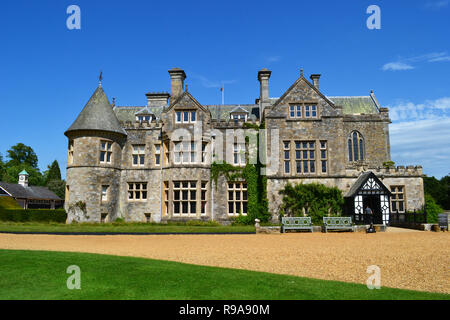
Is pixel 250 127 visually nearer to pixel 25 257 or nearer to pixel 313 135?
pixel 313 135

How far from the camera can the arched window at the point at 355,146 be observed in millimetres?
31453

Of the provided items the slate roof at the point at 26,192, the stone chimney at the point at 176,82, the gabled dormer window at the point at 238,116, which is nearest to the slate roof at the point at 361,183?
the gabled dormer window at the point at 238,116

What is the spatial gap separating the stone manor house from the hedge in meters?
0.79

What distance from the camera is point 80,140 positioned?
26719mm

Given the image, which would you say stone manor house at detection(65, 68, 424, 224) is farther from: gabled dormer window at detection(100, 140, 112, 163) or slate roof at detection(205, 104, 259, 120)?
slate roof at detection(205, 104, 259, 120)

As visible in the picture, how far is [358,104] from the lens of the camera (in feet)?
111

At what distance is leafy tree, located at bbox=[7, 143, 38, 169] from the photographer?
253 ft

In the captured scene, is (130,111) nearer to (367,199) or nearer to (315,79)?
(315,79)

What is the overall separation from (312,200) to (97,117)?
19.0 meters

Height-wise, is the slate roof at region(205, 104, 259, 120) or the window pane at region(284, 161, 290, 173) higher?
the slate roof at region(205, 104, 259, 120)

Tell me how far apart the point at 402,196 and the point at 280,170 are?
411 inches

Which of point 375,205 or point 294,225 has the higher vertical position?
point 375,205

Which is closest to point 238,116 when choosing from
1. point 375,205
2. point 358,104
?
point 358,104

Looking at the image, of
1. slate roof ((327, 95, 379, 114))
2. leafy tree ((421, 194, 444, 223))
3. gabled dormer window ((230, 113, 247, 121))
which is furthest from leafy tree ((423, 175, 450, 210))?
gabled dormer window ((230, 113, 247, 121))
